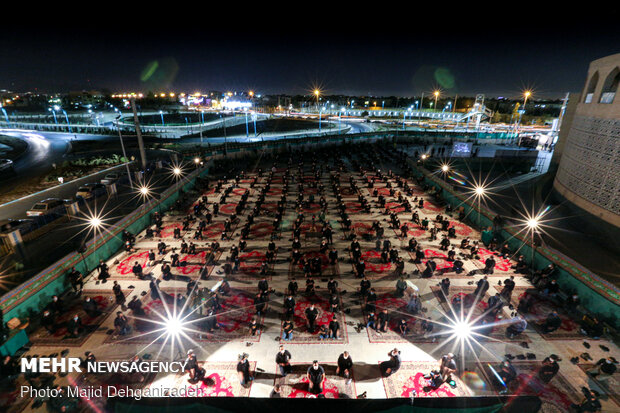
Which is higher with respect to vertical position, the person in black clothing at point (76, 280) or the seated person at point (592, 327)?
the person in black clothing at point (76, 280)

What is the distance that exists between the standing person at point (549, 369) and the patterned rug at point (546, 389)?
26 cm

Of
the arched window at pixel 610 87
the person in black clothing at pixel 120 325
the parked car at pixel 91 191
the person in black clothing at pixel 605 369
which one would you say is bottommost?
the person in black clothing at pixel 605 369

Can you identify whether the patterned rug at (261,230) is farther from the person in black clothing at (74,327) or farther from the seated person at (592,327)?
the seated person at (592,327)

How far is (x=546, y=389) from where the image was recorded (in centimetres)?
854

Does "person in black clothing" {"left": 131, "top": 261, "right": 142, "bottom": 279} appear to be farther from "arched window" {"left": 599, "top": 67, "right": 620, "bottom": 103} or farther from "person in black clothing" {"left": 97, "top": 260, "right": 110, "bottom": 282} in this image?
"arched window" {"left": 599, "top": 67, "right": 620, "bottom": 103}

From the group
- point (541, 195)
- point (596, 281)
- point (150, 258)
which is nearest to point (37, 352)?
point (150, 258)

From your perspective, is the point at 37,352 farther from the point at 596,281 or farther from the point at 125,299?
the point at 596,281

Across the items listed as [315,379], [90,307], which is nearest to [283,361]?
[315,379]

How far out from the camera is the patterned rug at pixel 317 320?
10383 millimetres

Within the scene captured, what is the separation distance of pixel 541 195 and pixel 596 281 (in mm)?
17067

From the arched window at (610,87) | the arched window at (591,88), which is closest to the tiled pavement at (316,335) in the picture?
the arched window at (610,87)

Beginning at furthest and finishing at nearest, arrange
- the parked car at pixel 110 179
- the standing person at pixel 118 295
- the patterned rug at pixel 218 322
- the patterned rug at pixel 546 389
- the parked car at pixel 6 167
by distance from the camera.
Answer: the parked car at pixel 6 167, the parked car at pixel 110 179, the standing person at pixel 118 295, the patterned rug at pixel 218 322, the patterned rug at pixel 546 389

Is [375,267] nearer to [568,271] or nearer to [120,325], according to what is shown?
[568,271]

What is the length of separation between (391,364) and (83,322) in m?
12.3
